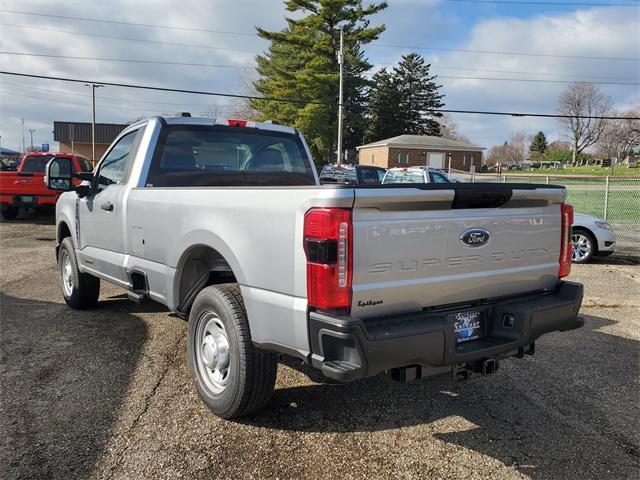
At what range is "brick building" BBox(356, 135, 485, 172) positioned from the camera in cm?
5284

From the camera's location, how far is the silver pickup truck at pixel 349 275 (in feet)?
8.75

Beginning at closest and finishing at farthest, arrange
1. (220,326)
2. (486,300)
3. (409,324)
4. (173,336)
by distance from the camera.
→ 1. (409,324)
2. (486,300)
3. (220,326)
4. (173,336)

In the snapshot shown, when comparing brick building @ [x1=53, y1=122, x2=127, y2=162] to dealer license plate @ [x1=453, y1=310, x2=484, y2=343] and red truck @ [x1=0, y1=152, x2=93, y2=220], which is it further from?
dealer license plate @ [x1=453, y1=310, x2=484, y2=343]

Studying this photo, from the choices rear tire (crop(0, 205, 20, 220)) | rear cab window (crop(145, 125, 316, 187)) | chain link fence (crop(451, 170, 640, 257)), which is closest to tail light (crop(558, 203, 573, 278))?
rear cab window (crop(145, 125, 316, 187))

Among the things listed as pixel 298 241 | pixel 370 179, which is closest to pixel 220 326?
pixel 298 241

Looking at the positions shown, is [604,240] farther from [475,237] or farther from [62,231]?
[62,231]

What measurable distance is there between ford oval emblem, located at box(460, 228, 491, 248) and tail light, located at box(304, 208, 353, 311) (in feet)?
2.61

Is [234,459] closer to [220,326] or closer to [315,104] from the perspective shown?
[220,326]

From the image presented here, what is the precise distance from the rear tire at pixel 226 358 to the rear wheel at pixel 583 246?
339 inches

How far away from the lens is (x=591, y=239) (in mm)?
10172

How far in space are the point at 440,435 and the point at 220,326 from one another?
5.23 ft

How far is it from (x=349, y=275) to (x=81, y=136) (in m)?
82.3

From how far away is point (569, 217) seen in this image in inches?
147

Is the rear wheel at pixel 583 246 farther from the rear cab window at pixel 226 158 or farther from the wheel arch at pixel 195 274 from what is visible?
the wheel arch at pixel 195 274
